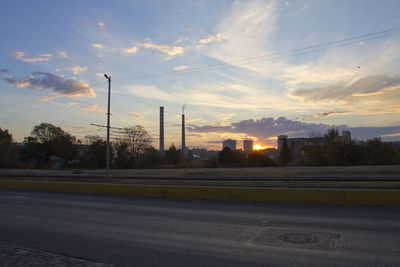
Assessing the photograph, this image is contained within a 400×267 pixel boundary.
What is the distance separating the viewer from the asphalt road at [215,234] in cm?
531

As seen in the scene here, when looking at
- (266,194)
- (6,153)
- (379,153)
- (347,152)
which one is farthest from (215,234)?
(6,153)

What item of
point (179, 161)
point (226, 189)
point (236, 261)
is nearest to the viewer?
point (236, 261)

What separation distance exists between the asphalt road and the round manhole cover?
21mm

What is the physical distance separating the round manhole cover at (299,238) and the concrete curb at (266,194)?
5248 millimetres

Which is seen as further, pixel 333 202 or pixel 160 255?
pixel 333 202

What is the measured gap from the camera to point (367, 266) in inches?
187

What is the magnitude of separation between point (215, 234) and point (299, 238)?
1.94 m

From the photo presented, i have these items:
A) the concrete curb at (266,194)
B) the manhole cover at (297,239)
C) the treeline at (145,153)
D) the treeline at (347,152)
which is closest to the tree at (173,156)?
the treeline at (145,153)

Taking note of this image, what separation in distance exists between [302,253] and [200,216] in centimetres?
447

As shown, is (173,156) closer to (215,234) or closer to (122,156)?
(122,156)

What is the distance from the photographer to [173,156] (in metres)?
81.6

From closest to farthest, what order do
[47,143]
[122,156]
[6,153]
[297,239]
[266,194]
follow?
[297,239]
[266,194]
[6,153]
[122,156]
[47,143]

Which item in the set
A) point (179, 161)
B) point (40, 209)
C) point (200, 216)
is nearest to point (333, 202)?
point (200, 216)

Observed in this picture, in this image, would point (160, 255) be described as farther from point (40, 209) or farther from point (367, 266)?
point (40, 209)
